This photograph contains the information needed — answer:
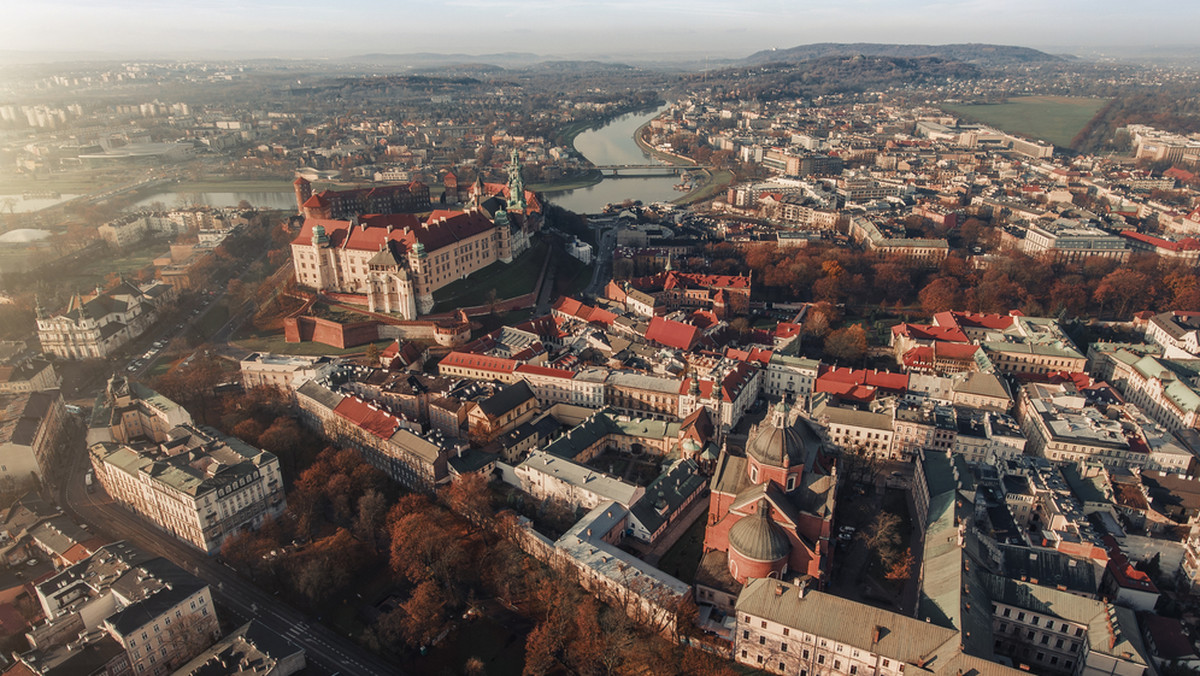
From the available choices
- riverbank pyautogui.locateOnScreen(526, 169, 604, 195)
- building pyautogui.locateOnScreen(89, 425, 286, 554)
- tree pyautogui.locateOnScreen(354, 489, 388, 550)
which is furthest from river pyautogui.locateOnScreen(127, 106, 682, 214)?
tree pyautogui.locateOnScreen(354, 489, 388, 550)

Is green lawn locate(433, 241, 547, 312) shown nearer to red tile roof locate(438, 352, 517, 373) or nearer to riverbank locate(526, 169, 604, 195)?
red tile roof locate(438, 352, 517, 373)

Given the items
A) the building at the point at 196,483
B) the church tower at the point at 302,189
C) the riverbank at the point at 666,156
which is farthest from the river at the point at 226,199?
the building at the point at 196,483

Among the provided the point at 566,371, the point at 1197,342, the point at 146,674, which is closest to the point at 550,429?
the point at 566,371

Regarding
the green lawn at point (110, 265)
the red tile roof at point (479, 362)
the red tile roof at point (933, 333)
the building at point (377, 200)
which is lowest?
the green lawn at point (110, 265)

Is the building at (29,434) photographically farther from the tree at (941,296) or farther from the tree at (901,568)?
the tree at (941,296)

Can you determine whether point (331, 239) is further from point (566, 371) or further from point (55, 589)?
point (55, 589)

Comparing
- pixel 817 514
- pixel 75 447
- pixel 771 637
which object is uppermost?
pixel 817 514

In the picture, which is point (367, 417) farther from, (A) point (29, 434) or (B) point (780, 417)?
(B) point (780, 417)
